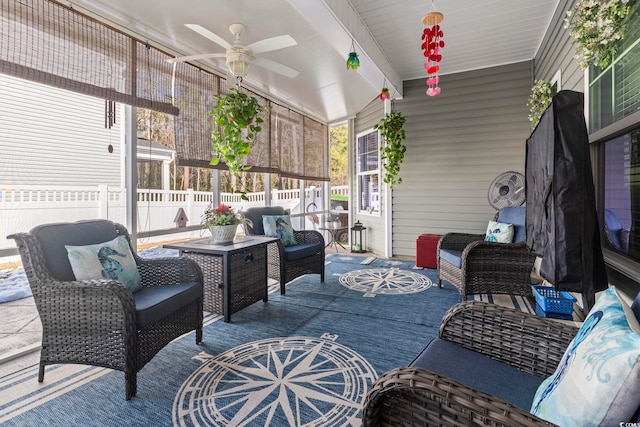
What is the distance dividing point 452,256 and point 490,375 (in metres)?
2.40

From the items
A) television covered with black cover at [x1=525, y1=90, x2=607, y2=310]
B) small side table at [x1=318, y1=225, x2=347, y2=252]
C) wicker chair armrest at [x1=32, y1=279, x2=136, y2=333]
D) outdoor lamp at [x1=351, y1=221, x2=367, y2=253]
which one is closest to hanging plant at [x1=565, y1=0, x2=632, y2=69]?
television covered with black cover at [x1=525, y1=90, x2=607, y2=310]

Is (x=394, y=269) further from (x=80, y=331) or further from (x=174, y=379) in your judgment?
(x=80, y=331)

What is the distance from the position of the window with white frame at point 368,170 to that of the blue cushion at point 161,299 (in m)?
4.33

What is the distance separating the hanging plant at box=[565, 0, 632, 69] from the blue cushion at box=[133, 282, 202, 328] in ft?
9.48

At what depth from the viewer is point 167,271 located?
94.6 inches

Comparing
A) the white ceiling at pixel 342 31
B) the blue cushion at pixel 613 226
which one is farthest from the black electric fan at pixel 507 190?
the blue cushion at pixel 613 226

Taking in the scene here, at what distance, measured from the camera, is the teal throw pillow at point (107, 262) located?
6.52ft

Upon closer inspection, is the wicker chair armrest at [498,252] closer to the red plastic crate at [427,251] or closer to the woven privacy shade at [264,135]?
the red plastic crate at [427,251]

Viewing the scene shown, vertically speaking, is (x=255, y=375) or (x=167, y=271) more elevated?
(x=167, y=271)

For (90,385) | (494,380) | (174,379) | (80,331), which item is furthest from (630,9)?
(90,385)

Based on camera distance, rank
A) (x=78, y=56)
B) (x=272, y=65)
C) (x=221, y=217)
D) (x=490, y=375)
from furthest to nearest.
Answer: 1. (x=221, y=217)
2. (x=272, y=65)
3. (x=78, y=56)
4. (x=490, y=375)

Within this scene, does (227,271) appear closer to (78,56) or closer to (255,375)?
(255,375)

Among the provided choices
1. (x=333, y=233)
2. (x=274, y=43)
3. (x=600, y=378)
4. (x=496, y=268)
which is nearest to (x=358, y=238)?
(x=333, y=233)

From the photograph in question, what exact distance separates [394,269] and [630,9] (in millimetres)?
3636
